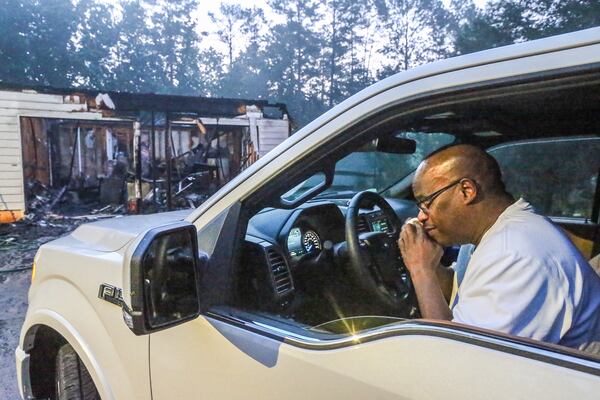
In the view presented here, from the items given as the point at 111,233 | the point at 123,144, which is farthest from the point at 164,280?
the point at 123,144

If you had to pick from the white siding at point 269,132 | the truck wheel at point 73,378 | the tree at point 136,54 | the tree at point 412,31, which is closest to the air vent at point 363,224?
the truck wheel at point 73,378

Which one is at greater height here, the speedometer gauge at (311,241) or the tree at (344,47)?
the tree at (344,47)

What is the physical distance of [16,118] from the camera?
37.3 feet

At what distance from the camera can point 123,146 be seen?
68.8 ft

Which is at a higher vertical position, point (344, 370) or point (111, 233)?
point (111, 233)

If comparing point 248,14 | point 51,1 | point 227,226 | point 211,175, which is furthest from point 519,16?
point 248,14

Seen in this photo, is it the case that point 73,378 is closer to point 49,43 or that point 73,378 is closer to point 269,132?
point 269,132

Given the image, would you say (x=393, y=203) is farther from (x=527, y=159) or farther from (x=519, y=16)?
(x=519, y=16)

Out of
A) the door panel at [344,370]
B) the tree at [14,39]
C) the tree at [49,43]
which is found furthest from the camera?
the tree at [49,43]

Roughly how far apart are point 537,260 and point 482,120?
100 cm

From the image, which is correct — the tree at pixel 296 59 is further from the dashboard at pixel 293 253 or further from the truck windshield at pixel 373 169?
the dashboard at pixel 293 253

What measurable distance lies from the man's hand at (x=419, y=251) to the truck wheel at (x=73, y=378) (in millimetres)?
1481

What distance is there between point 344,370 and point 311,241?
1.30 metres

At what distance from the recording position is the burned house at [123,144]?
11.5 meters
